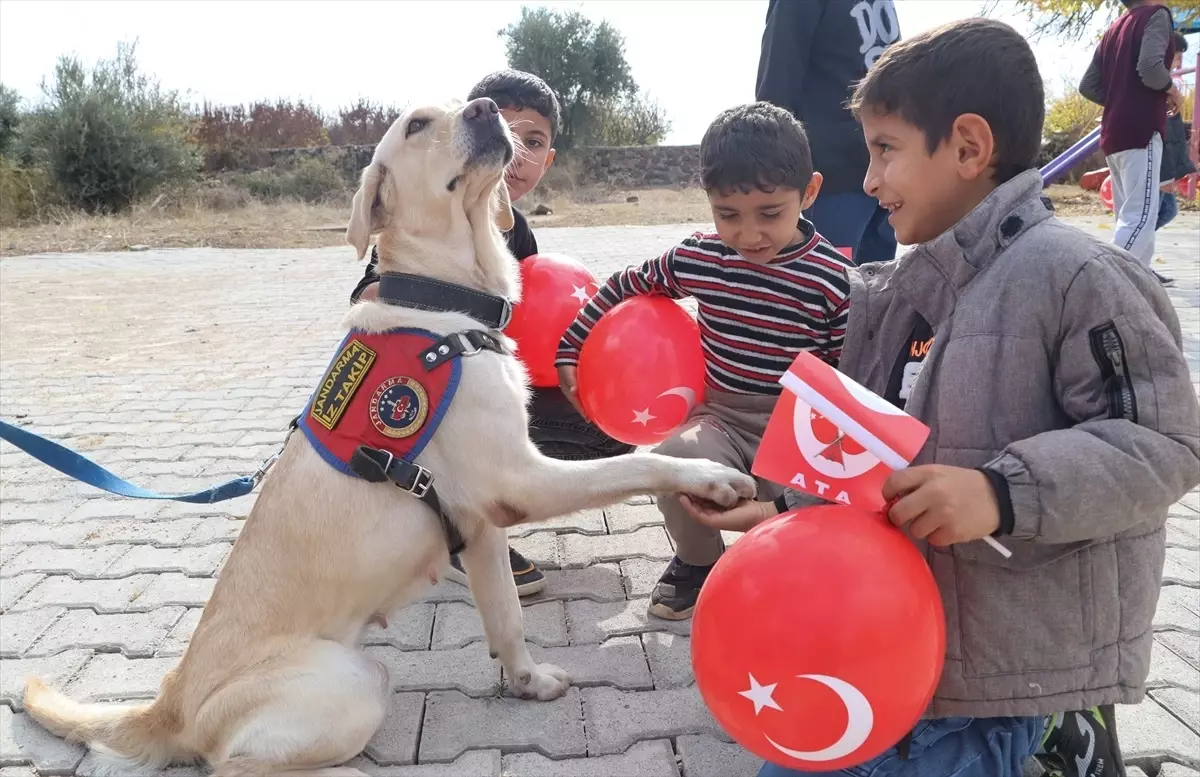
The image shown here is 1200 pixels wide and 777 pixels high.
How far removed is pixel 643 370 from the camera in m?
3.36

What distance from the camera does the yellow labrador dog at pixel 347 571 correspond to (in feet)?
8.46

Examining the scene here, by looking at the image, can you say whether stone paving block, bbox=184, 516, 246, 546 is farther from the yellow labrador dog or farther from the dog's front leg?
the dog's front leg

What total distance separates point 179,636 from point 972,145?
11.1 feet

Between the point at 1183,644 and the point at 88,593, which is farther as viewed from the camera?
the point at 88,593

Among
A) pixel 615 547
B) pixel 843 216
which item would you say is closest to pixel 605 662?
pixel 615 547

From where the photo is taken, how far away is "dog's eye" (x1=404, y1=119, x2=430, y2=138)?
3299mm

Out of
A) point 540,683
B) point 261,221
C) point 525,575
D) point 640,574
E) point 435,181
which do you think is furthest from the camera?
point 261,221

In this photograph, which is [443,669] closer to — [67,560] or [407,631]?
[407,631]

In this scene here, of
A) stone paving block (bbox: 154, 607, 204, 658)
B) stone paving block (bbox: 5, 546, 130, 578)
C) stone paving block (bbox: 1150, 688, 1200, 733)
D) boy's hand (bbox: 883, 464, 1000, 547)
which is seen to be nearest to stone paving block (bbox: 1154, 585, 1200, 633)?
stone paving block (bbox: 1150, 688, 1200, 733)

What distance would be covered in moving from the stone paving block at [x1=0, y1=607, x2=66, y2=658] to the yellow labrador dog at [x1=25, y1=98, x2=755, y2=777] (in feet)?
2.13

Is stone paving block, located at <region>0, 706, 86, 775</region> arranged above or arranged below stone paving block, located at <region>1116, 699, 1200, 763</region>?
below

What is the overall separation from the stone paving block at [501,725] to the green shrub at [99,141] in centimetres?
2847

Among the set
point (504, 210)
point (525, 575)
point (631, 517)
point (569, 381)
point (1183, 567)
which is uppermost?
point (504, 210)

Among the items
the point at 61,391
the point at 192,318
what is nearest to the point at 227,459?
the point at 61,391
